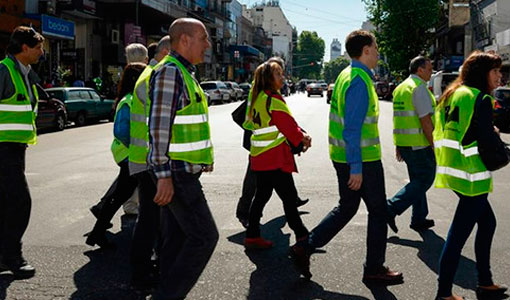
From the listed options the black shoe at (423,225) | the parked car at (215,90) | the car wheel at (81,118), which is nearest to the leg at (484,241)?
the black shoe at (423,225)

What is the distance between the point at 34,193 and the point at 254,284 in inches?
193

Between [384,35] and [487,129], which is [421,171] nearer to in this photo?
[487,129]

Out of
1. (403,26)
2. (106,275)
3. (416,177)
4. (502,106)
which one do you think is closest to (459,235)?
(416,177)

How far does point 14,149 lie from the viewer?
477cm

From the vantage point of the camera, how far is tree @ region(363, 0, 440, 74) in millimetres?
57906

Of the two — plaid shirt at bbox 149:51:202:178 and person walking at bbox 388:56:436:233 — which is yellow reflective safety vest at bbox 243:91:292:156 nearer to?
person walking at bbox 388:56:436:233

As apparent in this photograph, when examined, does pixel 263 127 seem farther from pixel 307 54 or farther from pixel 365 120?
pixel 307 54

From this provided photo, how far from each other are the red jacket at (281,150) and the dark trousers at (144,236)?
1.26 meters

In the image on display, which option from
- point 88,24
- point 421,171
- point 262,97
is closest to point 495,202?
point 421,171

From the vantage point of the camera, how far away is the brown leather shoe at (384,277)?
462cm

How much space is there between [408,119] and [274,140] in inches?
57.4

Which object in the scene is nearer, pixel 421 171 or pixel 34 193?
pixel 421 171

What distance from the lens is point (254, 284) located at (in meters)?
4.63

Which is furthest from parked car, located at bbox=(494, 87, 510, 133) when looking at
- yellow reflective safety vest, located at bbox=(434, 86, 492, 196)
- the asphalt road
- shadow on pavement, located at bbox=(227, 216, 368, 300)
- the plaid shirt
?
the plaid shirt
